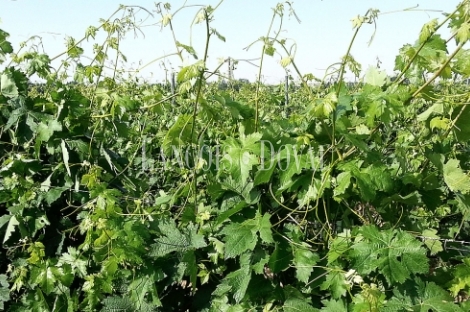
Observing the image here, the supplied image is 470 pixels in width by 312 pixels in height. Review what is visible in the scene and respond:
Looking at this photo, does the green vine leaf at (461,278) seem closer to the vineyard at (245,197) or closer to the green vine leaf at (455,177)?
the vineyard at (245,197)

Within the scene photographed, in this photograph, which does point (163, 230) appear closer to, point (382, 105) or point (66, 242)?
point (66, 242)

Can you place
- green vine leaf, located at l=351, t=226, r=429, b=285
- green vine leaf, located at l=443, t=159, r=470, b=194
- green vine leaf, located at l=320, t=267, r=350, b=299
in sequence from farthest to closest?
1. green vine leaf, located at l=443, t=159, r=470, b=194
2. green vine leaf, located at l=320, t=267, r=350, b=299
3. green vine leaf, located at l=351, t=226, r=429, b=285

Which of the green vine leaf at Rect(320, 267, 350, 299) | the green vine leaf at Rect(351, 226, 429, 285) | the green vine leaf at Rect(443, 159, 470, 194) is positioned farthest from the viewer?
the green vine leaf at Rect(443, 159, 470, 194)

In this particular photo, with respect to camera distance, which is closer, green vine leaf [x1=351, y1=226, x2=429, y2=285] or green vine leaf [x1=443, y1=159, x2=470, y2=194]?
green vine leaf [x1=351, y1=226, x2=429, y2=285]

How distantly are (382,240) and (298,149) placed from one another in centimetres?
46

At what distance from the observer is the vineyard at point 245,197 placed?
6.19ft

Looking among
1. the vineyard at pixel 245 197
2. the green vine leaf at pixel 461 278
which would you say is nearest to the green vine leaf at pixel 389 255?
the vineyard at pixel 245 197

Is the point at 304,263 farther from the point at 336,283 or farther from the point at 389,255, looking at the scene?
the point at 389,255

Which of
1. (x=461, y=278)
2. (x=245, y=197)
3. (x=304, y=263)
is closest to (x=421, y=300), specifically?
(x=461, y=278)

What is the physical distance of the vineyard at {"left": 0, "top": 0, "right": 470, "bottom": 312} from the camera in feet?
6.19

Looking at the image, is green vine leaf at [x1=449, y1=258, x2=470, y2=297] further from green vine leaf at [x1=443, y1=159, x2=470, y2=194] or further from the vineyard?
green vine leaf at [x1=443, y1=159, x2=470, y2=194]

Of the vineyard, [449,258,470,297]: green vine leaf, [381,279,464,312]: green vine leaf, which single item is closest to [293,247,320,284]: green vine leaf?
the vineyard

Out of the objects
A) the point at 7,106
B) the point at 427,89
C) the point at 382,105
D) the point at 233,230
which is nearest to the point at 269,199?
the point at 233,230

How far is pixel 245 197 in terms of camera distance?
2.04 meters
